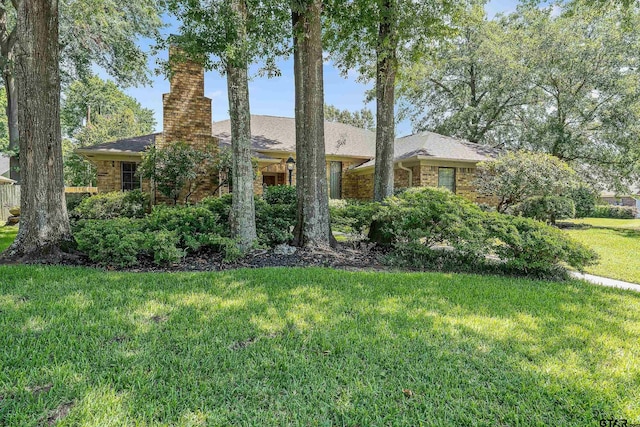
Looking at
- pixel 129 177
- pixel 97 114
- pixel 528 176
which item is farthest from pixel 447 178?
pixel 97 114

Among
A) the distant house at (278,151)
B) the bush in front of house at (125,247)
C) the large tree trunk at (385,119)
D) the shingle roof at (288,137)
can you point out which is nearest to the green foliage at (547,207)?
the distant house at (278,151)

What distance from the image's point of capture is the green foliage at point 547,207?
1189 centimetres

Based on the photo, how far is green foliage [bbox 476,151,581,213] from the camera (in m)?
11.8

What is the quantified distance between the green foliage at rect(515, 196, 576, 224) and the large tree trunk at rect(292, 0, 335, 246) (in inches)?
349

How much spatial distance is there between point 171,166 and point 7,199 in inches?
391

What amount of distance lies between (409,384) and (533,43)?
1862 cm

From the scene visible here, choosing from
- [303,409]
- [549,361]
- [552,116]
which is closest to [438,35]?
[549,361]


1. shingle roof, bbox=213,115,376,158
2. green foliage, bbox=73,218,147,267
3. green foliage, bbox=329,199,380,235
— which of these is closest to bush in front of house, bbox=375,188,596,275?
green foliage, bbox=329,199,380,235

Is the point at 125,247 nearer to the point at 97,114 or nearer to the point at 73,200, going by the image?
the point at 73,200

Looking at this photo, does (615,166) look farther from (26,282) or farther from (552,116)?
(26,282)

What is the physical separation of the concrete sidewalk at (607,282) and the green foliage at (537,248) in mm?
328

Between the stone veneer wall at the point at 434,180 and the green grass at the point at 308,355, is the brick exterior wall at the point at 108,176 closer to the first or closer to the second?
the green grass at the point at 308,355

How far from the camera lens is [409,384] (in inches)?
88.3

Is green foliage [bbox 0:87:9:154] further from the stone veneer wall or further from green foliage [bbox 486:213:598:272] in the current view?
green foliage [bbox 486:213:598:272]
